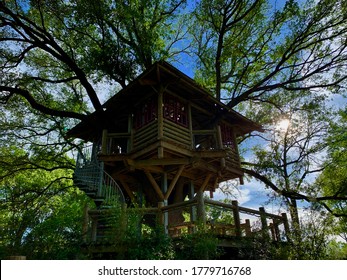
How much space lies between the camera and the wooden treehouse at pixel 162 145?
1073 cm

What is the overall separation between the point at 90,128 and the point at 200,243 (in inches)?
392

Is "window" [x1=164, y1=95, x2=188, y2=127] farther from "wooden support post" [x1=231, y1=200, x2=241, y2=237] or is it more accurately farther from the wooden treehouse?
"wooden support post" [x1=231, y1=200, x2=241, y2=237]

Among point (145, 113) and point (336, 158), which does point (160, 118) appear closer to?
point (145, 113)

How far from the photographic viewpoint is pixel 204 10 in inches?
576

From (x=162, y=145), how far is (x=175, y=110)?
2312mm

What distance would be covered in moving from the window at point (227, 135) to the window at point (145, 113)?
379 centimetres

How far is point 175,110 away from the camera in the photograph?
A: 11891 mm

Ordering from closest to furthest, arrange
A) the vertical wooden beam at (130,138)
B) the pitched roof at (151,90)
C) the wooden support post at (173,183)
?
1. the pitched roof at (151,90)
2. the wooden support post at (173,183)
3. the vertical wooden beam at (130,138)

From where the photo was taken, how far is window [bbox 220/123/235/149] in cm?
1368

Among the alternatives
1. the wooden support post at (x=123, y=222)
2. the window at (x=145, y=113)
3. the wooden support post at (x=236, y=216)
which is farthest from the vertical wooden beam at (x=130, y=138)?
the wooden support post at (x=236, y=216)

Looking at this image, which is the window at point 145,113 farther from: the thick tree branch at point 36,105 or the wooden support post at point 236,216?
the wooden support post at point 236,216

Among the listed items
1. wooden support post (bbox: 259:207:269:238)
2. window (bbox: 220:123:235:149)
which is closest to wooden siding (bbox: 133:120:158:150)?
window (bbox: 220:123:235:149)

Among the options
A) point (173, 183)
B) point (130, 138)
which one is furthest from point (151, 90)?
point (173, 183)
